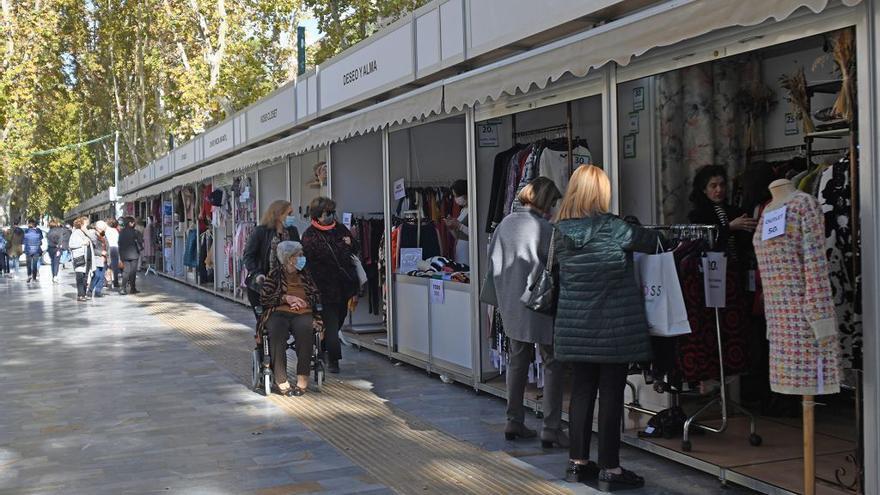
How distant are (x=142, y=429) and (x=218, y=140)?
11560mm

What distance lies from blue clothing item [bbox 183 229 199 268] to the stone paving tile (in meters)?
8.48

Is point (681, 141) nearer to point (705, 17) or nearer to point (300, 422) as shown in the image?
point (705, 17)

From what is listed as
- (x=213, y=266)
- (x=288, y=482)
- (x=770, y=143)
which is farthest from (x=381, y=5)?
(x=288, y=482)

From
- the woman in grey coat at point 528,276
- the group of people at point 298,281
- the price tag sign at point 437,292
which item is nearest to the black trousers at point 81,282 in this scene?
the group of people at point 298,281

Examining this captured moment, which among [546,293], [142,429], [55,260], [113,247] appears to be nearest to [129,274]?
[113,247]

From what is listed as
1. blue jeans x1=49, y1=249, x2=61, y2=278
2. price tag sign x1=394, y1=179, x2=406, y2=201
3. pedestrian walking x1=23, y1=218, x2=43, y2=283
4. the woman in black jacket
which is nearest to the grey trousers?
the woman in black jacket

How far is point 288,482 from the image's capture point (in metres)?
5.41

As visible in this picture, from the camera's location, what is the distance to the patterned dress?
13.8 feet

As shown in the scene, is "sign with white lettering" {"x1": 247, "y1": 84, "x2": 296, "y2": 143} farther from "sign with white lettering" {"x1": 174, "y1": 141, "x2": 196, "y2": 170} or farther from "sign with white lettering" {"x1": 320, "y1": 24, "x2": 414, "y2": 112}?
"sign with white lettering" {"x1": 174, "y1": 141, "x2": 196, "y2": 170}

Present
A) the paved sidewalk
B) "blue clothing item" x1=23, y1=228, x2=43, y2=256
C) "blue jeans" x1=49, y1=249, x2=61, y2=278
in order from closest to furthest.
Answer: the paved sidewalk < "blue clothing item" x1=23, y1=228, x2=43, y2=256 < "blue jeans" x1=49, y1=249, x2=61, y2=278

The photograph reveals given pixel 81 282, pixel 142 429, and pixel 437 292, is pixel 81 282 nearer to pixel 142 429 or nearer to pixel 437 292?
pixel 437 292

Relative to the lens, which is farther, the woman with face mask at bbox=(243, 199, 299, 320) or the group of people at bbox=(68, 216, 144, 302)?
the group of people at bbox=(68, 216, 144, 302)

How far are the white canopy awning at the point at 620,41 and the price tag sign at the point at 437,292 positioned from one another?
76.9 inches

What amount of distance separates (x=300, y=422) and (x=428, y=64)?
334cm
